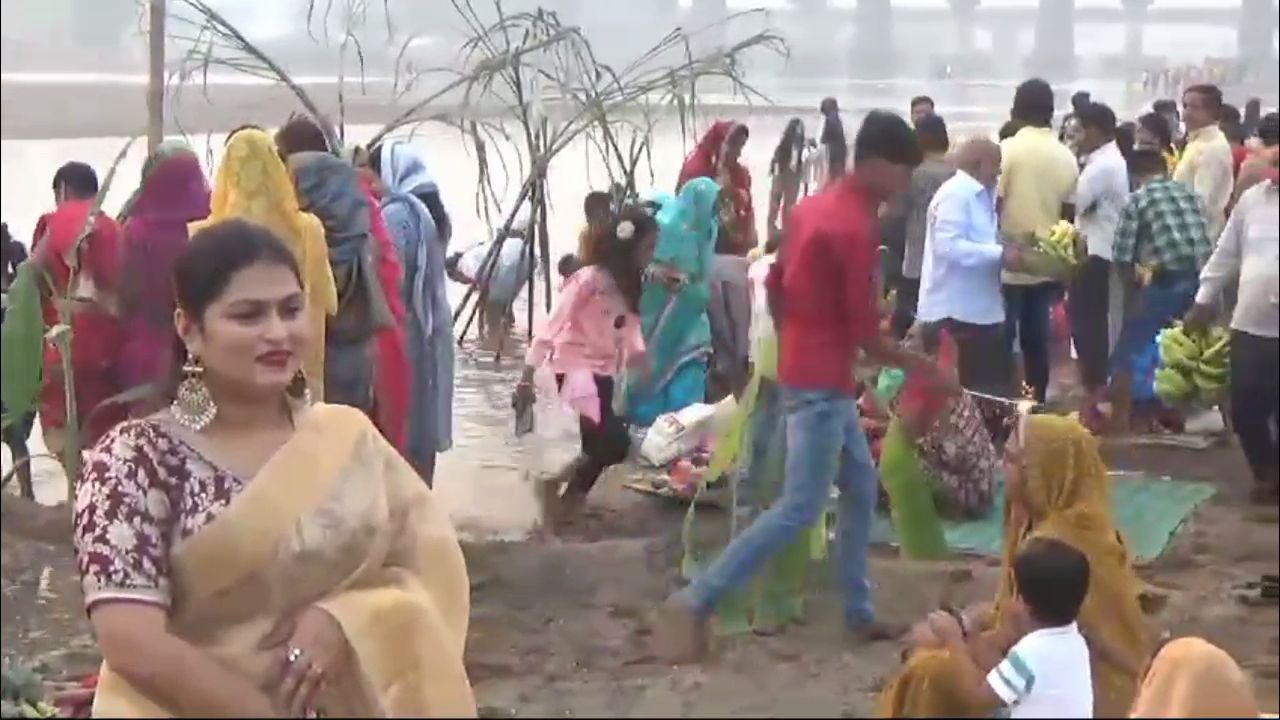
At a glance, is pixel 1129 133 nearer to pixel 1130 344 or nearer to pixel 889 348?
pixel 1130 344

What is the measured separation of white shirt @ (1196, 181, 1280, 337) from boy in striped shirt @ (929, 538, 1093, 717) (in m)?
2.59

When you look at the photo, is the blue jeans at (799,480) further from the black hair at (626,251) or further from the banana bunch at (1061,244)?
the banana bunch at (1061,244)

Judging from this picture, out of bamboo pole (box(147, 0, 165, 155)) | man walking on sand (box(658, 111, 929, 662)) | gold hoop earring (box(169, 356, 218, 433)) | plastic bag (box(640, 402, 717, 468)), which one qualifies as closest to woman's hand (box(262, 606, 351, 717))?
gold hoop earring (box(169, 356, 218, 433))

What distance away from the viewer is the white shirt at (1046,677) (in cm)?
238

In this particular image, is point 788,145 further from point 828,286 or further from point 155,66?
point 155,66

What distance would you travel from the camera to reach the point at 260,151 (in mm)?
4250

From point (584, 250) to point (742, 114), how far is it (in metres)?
2.10

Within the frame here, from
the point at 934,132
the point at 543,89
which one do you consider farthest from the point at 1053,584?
the point at 543,89

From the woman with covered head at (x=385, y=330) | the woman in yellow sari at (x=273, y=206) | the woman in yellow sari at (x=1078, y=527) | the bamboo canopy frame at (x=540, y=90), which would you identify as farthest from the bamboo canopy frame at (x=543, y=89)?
the woman in yellow sari at (x=1078, y=527)

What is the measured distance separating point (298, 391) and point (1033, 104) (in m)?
4.81

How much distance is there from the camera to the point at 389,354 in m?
4.85

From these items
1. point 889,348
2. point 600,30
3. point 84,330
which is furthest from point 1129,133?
point 84,330

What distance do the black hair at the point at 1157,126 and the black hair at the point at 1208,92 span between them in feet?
1.08

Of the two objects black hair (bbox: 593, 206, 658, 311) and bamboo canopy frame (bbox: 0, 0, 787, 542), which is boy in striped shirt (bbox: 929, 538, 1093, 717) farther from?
bamboo canopy frame (bbox: 0, 0, 787, 542)
